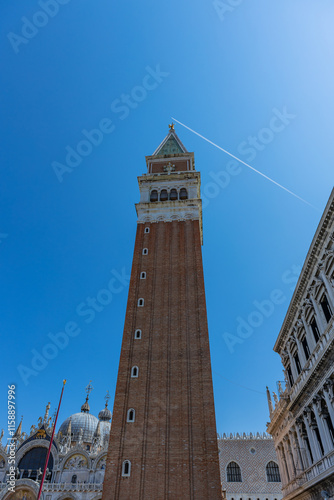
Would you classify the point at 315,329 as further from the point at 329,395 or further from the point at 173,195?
the point at 173,195

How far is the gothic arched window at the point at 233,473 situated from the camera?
4138 cm

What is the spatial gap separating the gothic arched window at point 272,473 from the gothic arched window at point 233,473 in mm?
3211

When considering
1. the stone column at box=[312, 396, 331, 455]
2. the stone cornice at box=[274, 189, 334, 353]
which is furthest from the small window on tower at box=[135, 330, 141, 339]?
the stone column at box=[312, 396, 331, 455]

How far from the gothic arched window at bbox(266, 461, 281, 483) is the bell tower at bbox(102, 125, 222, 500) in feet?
79.8

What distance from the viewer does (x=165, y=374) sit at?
1019 inches

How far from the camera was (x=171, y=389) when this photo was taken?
25.2 metres

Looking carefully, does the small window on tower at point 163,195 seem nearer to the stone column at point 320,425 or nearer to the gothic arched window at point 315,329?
the gothic arched window at point 315,329

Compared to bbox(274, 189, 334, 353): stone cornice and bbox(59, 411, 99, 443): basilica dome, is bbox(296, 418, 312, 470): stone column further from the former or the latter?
bbox(59, 411, 99, 443): basilica dome

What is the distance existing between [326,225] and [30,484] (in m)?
43.5

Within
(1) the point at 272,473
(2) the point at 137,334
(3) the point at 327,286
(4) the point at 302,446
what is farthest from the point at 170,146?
(1) the point at 272,473

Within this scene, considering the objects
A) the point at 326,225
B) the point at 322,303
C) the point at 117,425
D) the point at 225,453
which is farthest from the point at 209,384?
the point at 225,453

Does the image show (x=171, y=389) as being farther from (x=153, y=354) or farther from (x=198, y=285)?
(x=198, y=285)

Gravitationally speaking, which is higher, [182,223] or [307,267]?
→ [182,223]

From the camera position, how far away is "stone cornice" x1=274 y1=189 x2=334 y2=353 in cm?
1623
